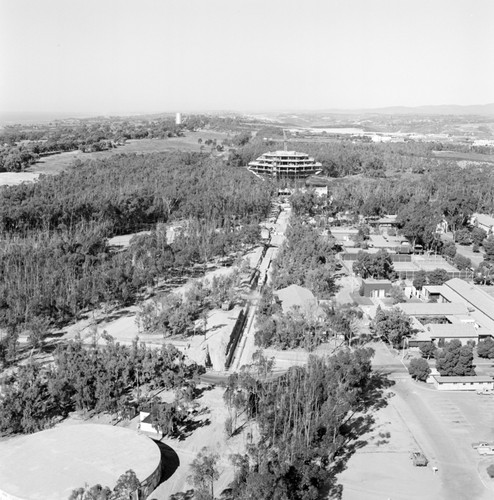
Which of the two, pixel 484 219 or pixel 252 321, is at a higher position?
pixel 484 219

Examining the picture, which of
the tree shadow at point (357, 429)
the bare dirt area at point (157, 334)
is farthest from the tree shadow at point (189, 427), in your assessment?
the tree shadow at point (357, 429)

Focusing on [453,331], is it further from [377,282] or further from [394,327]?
[377,282]

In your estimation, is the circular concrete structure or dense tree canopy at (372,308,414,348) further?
dense tree canopy at (372,308,414,348)

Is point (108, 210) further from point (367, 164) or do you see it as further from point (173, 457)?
point (367, 164)

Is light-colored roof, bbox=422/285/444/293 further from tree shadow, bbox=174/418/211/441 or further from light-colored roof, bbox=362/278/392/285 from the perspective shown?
tree shadow, bbox=174/418/211/441

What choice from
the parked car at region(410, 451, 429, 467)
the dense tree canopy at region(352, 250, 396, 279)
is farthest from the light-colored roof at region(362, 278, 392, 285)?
the parked car at region(410, 451, 429, 467)

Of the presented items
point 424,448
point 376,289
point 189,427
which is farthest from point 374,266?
point 189,427
